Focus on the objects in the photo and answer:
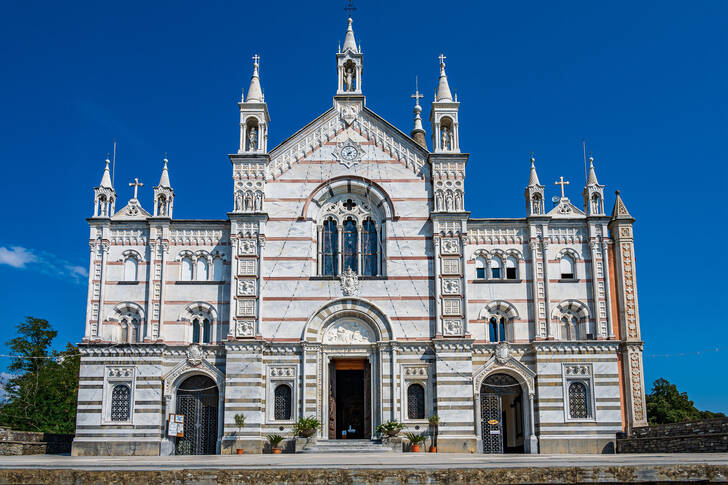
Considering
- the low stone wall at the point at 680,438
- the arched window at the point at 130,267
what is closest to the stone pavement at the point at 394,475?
the low stone wall at the point at 680,438

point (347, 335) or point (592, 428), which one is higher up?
point (347, 335)

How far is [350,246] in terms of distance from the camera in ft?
129

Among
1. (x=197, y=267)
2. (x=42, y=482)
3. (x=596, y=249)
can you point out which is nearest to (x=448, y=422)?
(x=596, y=249)

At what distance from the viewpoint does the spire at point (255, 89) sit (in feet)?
133

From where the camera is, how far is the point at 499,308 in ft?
125

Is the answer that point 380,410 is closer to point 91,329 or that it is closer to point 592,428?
point 592,428

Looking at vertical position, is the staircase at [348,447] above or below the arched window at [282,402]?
below

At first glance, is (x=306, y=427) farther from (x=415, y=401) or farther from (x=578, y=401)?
(x=578, y=401)

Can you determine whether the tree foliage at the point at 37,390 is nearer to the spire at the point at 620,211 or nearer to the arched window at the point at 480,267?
the arched window at the point at 480,267

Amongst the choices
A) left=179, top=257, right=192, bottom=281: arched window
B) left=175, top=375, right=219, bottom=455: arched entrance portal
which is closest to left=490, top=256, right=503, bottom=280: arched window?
left=175, top=375, right=219, bottom=455: arched entrance portal

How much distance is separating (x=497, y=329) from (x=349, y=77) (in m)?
16.1

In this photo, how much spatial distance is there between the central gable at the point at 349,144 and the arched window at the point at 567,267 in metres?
8.53

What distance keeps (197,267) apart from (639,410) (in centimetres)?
2343

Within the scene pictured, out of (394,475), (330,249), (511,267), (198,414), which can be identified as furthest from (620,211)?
(394,475)
